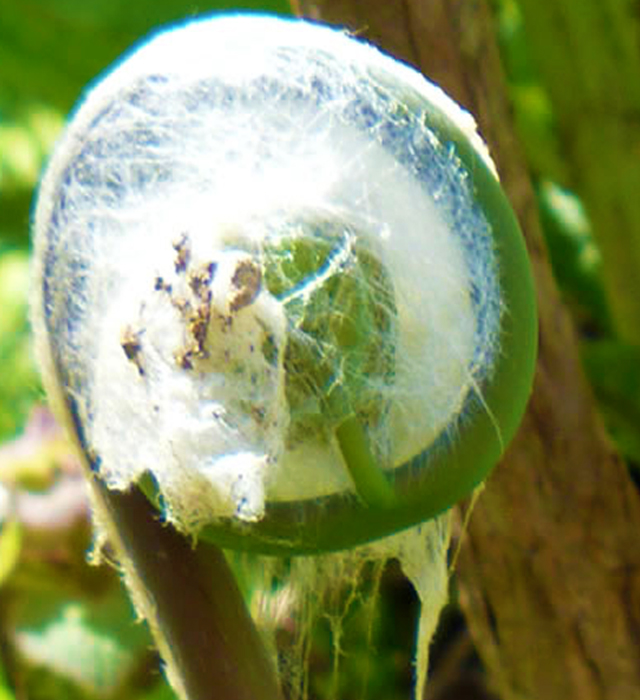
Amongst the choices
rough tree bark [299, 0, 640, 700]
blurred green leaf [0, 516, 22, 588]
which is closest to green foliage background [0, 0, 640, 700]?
blurred green leaf [0, 516, 22, 588]

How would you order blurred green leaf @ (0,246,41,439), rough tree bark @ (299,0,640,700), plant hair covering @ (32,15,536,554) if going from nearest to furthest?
plant hair covering @ (32,15,536,554), rough tree bark @ (299,0,640,700), blurred green leaf @ (0,246,41,439)

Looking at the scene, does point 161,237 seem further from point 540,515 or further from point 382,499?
point 540,515

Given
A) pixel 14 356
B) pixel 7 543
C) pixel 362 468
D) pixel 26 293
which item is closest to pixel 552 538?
pixel 7 543

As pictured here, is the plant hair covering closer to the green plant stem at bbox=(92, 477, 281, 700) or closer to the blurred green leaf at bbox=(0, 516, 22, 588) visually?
the green plant stem at bbox=(92, 477, 281, 700)

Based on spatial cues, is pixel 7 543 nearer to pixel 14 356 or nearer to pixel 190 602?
pixel 190 602

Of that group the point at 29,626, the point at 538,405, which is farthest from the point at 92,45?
the point at 538,405

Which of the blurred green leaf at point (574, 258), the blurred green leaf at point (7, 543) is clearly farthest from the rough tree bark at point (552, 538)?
the blurred green leaf at point (574, 258)

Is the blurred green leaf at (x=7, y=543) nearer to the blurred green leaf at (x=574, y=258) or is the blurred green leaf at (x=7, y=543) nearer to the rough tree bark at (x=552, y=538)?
the rough tree bark at (x=552, y=538)
